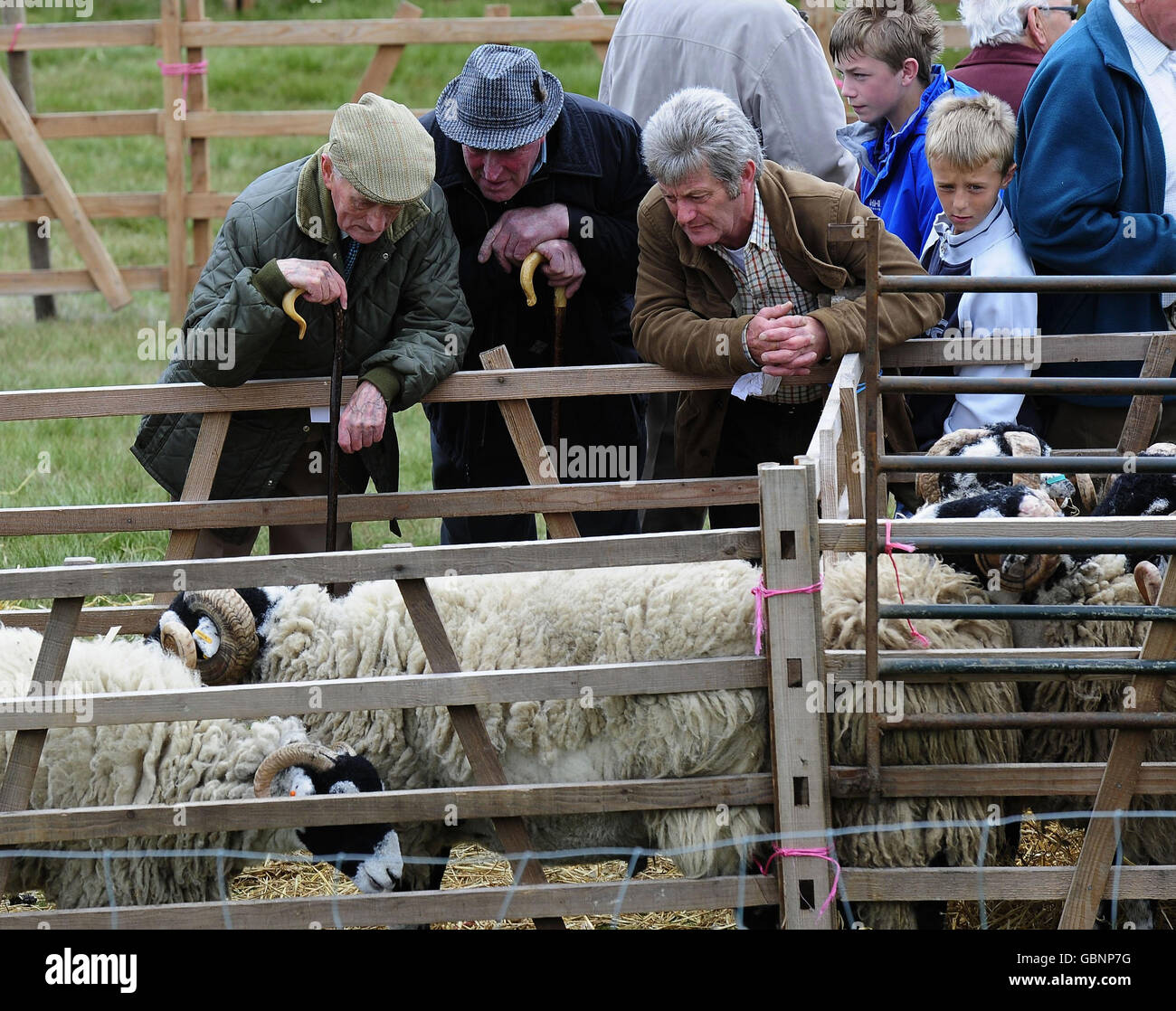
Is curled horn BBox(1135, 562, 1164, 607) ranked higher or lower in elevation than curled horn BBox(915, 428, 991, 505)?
lower

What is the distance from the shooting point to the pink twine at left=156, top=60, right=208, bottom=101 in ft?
32.2

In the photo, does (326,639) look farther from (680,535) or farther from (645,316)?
(645,316)

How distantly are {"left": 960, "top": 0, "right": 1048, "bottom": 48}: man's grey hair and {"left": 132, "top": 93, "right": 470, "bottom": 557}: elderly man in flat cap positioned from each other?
2053mm

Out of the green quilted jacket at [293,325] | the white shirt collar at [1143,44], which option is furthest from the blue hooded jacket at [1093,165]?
the green quilted jacket at [293,325]

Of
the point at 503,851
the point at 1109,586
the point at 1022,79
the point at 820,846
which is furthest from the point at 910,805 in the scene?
the point at 1022,79

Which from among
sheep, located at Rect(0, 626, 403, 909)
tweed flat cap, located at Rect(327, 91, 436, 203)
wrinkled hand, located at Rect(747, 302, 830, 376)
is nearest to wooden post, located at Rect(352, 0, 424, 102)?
tweed flat cap, located at Rect(327, 91, 436, 203)

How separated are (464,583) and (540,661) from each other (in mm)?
338

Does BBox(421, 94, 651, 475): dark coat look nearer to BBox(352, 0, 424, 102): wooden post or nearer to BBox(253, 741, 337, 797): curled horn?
BBox(253, 741, 337, 797): curled horn

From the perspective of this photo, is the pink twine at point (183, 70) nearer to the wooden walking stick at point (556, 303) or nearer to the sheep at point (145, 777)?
the wooden walking stick at point (556, 303)

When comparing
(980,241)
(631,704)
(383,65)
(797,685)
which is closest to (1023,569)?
(797,685)

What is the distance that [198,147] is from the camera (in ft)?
32.9

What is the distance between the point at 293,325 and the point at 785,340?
1.42 m

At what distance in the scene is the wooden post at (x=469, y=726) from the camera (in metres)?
2.80

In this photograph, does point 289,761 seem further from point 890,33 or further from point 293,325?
point 890,33
